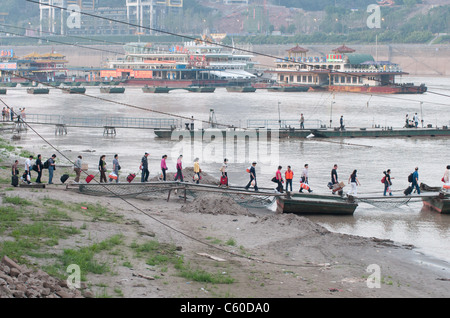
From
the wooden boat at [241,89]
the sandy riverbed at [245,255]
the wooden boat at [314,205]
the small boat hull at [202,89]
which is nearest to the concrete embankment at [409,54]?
the wooden boat at [241,89]

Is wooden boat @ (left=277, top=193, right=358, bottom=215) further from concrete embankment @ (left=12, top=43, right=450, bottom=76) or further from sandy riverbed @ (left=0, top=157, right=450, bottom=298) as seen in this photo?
concrete embankment @ (left=12, top=43, right=450, bottom=76)

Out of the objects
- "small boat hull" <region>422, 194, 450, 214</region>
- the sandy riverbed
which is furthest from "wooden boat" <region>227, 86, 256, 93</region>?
the sandy riverbed

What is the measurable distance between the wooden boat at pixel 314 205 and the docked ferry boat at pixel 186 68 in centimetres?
9118

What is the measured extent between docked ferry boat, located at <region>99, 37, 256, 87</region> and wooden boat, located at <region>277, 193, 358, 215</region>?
299ft

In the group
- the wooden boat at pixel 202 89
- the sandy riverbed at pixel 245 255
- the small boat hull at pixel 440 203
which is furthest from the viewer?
the wooden boat at pixel 202 89

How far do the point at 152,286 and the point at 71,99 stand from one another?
74458 millimetres

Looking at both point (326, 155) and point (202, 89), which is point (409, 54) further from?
point (326, 155)

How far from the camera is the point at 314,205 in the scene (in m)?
20.2

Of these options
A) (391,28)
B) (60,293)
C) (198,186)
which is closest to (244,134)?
(198,186)

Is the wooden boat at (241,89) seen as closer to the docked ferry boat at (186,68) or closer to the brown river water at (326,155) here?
the docked ferry boat at (186,68)

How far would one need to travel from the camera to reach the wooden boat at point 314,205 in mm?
20062

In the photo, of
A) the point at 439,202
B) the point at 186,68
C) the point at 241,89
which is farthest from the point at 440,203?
the point at 186,68
